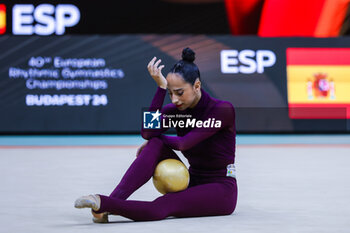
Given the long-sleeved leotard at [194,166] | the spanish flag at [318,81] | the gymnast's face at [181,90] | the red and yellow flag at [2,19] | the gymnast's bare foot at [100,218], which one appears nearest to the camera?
the gymnast's bare foot at [100,218]

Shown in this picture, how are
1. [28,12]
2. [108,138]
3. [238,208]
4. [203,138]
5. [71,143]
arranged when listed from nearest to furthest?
[203,138]
[238,208]
[71,143]
[108,138]
[28,12]

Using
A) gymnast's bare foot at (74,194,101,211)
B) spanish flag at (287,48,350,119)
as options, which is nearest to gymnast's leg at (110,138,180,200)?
gymnast's bare foot at (74,194,101,211)

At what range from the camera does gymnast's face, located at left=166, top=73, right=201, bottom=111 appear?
12.8ft

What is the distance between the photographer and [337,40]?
13.1 m

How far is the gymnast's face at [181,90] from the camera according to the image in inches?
154

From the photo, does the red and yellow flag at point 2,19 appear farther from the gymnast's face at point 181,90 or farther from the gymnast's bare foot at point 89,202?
the gymnast's bare foot at point 89,202

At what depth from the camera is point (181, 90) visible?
3.92 meters

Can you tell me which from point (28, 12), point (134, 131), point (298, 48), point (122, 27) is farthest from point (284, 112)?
point (28, 12)

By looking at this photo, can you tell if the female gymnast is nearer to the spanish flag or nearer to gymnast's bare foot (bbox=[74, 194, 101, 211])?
gymnast's bare foot (bbox=[74, 194, 101, 211])

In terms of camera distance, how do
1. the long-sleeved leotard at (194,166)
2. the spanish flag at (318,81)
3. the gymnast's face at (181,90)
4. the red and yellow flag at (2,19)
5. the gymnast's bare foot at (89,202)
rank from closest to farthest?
the gymnast's bare foot at (89,202) < the long-sleeved leotard at (194,166) < the gymnast's face at (181,90) < the spanish flag at (318,81) < the red and yellow flag at (2,19)

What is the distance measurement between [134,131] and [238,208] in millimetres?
8861

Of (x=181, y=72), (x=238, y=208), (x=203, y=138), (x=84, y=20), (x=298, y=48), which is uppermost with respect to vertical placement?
(x=84, y=20)

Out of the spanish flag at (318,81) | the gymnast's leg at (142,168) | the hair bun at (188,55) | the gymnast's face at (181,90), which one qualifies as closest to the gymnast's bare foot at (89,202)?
the gymnast's leg at (142,168)

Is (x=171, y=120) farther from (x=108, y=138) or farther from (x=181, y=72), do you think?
(x=108, y=138)
